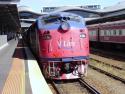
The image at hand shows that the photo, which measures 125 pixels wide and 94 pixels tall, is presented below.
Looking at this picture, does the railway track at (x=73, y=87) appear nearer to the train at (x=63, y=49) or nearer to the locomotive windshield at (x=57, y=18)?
the train at (x=63, y=49)

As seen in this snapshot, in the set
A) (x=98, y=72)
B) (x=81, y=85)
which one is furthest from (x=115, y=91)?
(x=98, y=72)

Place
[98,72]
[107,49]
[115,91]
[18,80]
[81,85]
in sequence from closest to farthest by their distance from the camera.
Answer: [18,80] → [115,91] → [81,85] → [98,72] → [107,49]

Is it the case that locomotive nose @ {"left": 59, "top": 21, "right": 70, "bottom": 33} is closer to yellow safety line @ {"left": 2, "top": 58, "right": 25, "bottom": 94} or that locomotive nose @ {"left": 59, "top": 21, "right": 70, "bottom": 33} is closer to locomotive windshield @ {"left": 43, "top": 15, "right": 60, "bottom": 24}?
locomotive windshield @ {"left": 43, "top": 15, "right": 60, "bottom": 24}

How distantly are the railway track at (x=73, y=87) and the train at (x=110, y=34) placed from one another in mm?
14335

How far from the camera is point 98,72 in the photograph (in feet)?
61.2

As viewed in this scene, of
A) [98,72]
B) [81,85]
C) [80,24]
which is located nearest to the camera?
[81,85]

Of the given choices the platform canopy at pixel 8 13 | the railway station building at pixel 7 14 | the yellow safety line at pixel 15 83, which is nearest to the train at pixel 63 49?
the yellow safety line at pixel 15 83

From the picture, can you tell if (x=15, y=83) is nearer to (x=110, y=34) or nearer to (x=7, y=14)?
(x=110, y=34)

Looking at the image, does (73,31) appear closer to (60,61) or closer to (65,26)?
(65,26)

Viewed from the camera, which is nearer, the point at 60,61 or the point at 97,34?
the point at 60,61

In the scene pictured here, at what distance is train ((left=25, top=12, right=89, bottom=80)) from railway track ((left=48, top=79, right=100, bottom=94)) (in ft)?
0.99

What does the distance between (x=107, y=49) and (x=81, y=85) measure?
2295cm

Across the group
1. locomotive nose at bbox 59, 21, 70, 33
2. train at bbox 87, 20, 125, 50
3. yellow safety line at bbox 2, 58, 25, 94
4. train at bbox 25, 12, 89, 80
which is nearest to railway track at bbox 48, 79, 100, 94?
train at bbox 25, 12, 89, 80

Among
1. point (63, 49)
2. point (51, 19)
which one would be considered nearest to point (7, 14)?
point (51, 19)
